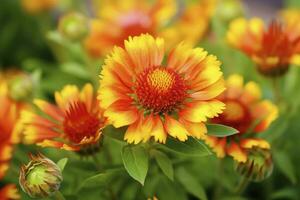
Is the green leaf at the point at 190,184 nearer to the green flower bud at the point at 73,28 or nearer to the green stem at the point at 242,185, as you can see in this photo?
the green stem at the point at 242,185

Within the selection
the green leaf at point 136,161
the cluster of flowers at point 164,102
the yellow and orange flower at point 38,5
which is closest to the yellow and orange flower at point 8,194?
the cluster of flowers at point 164,102

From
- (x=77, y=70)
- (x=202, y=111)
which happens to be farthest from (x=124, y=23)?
(x=202, y=111)

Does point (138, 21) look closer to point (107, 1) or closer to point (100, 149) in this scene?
point (107, 1)

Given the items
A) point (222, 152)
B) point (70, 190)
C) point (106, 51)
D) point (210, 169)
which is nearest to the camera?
point (222, 152)

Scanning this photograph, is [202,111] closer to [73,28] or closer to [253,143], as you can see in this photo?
[253,143]

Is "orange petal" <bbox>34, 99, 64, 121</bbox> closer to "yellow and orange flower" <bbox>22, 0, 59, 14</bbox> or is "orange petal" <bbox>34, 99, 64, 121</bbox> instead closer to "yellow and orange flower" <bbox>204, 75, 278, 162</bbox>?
"yellow and orange flower" <bbox>204, 75, 278, 162</bbox>

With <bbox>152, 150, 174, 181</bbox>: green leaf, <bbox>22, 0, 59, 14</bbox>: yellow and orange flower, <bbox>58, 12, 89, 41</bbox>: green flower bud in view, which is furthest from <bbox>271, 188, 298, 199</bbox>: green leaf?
<bbox>22, 0, 59, 14</bbox>: yellow and orange flower

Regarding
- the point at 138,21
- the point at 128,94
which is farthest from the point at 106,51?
the point at 128,94
